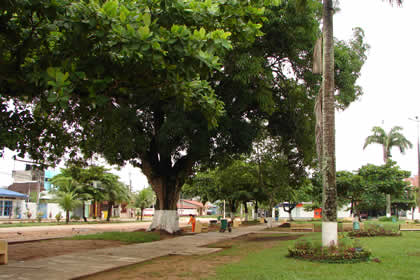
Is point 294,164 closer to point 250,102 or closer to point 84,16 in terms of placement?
point 250,102

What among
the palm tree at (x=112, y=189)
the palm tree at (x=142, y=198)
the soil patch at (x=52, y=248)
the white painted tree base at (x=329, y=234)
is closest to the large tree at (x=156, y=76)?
the soil patch at (x=52, y=248)

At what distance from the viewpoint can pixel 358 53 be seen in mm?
20797

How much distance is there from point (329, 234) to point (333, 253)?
95 cm

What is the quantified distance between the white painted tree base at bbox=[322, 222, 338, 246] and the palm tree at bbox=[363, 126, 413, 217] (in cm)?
4716

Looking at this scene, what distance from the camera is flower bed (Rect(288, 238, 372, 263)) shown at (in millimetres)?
10523

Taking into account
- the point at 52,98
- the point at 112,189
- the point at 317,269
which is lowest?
the point at 317,269

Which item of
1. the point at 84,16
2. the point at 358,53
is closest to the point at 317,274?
the point at 84,16

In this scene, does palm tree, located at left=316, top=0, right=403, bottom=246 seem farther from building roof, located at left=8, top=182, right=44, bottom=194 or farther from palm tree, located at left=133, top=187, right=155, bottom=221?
building roof, located at left=8, top=182, right=44, bottom=194

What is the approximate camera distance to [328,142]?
1238 cm

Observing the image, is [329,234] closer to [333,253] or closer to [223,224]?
[333,253]

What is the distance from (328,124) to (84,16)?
8.57 m

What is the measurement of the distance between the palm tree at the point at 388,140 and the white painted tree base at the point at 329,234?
4716cm

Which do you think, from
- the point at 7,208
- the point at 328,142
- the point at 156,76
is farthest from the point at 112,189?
the point at 156,76

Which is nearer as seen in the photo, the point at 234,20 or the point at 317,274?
the point at 234,20
